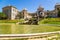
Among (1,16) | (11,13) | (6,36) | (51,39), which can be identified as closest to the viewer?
(6,36)

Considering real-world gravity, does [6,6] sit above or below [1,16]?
above

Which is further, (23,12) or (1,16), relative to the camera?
(23,12)

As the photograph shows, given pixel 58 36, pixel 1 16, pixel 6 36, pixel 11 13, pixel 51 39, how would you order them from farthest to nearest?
pixel 11 13, pixel 1 16, pixel 58 36, pixel 51 39, pixel 6 36

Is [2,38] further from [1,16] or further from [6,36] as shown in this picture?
[1,16]

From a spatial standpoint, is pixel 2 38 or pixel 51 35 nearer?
pixel 2 38

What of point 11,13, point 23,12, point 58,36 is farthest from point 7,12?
point 58,36

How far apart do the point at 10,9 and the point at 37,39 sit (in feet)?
235

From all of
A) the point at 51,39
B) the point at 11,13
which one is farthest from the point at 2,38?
the point at 11,13

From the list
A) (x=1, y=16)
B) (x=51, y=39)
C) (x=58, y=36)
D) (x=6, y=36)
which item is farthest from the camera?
(x=1, y=16)

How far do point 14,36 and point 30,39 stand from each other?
2.40 feet

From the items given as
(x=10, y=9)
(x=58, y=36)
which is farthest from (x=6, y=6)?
(x=58, y=36)

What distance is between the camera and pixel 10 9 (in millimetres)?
77125

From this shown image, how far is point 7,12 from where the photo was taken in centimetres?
7756

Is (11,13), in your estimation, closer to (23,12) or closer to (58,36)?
(23,12)
